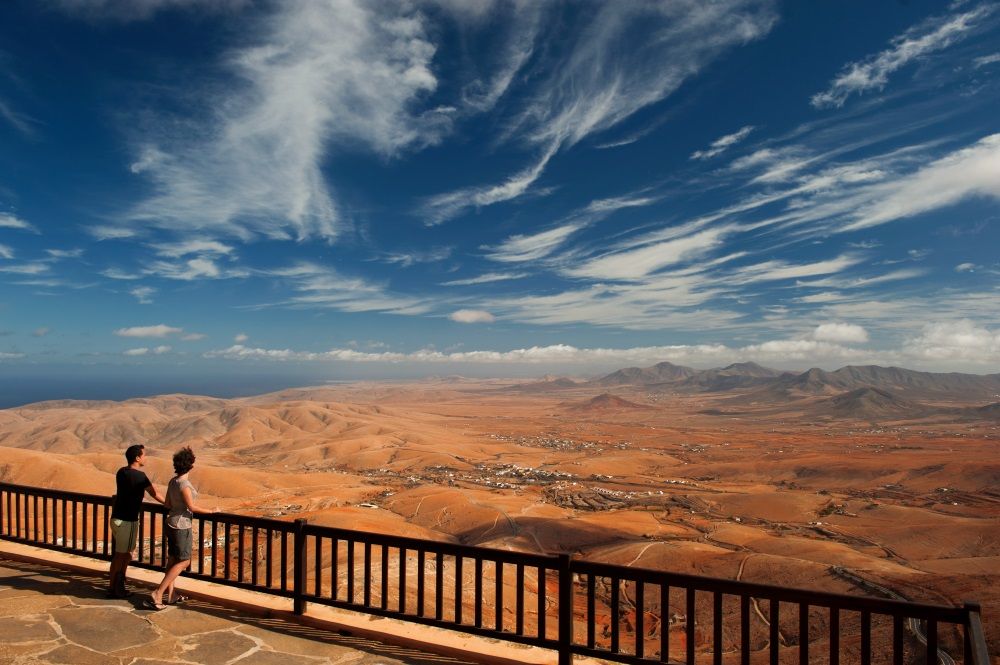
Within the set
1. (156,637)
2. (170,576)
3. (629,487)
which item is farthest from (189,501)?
(629,487)

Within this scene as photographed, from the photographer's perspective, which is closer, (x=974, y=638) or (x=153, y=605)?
(x=974, y=638)

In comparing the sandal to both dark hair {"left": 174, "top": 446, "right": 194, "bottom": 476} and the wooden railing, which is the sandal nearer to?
the wooden railing

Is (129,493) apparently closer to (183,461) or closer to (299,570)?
(183,461)

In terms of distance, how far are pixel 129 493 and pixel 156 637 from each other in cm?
204

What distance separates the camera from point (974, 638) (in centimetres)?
396

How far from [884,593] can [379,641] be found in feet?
54.9

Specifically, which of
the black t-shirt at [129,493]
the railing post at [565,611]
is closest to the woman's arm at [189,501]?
the black t-shirt at [129,493]

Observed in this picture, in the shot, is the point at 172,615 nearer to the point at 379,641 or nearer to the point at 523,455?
the point at 379,641

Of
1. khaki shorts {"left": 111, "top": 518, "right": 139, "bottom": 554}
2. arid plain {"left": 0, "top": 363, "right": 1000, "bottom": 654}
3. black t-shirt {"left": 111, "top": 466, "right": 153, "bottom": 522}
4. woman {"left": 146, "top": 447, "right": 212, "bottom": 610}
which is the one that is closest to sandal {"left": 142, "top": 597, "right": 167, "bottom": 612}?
woman {"left": 146, "top": 447, "right": 212, "bottom": 610}

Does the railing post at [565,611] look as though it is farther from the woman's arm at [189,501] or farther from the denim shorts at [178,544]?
the denim shorts at [178,544]

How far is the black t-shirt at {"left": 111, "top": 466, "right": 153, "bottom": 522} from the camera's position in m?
7.00

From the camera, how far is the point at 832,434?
9975 centimetres

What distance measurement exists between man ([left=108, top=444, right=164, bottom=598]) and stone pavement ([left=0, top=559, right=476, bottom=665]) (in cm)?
25

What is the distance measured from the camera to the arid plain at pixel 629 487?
853 inches
